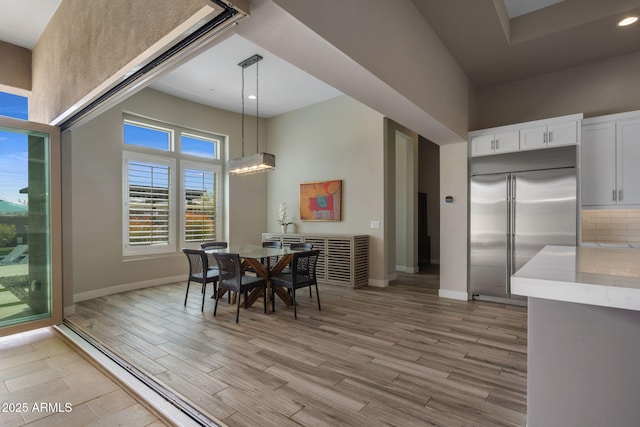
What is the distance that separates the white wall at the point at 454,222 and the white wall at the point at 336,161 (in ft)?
3.69

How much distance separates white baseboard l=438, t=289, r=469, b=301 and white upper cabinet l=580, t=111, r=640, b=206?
1947 mm

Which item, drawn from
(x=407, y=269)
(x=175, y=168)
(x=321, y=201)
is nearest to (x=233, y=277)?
(x=321, y=201)

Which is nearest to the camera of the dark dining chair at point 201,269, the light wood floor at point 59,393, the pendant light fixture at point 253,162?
the light wood floor at point 59,393

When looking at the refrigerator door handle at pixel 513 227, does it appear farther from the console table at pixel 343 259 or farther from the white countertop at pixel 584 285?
the white countertop at pixel 584 285

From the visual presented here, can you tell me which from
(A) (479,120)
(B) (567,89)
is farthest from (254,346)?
(B) (567,89)

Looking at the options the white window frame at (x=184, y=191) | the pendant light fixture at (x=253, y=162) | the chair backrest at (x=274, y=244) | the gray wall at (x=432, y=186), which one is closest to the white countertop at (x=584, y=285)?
the pendant light fixture at (x=253, y=162)

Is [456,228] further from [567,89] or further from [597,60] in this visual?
[597,60]

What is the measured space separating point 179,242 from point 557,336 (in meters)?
5.98

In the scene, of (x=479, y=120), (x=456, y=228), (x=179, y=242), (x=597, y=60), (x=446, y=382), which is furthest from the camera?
(x=179, y=242)

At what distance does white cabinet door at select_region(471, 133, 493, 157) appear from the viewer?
455 centimetres

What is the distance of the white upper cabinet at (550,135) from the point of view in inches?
158

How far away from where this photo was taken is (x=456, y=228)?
15.8 ft

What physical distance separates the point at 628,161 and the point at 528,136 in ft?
3.60

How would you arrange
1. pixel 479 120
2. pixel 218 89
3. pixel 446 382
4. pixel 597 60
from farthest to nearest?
pixel 218 89
pixel 479 120
pixel 597 60
pixel 446 382
